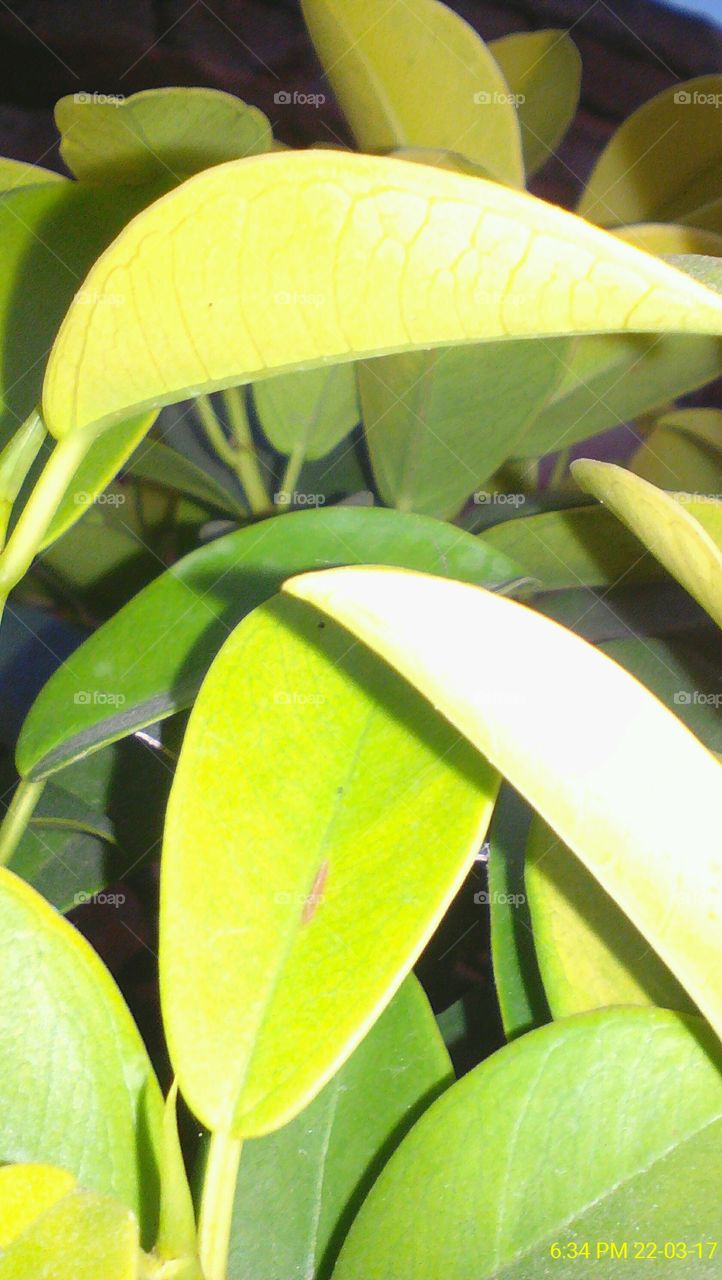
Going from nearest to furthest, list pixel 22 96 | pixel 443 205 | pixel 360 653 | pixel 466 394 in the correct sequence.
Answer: pixel 443 205 < pixel 360 653 < pixel 466 394 < pixel 22 96

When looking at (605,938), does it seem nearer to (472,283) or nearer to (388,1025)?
(388,1025)

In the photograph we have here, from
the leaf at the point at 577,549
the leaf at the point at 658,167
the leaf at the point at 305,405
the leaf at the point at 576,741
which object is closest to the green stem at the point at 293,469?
the leaf at the point at 305,405

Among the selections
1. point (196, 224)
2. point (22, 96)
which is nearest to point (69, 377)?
point (196, 224)

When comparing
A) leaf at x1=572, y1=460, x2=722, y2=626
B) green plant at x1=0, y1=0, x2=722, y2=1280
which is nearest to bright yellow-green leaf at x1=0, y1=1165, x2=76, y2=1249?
green plant at x1=0, y1=0, x2=722, y2=1280

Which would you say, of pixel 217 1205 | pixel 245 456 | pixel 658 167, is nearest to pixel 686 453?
A: pixel 658 167

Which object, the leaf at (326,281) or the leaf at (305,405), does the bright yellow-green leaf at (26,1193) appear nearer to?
the leaf at (326,281)

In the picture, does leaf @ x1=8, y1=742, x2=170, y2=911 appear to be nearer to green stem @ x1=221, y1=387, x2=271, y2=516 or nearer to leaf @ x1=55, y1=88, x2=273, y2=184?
green stem @ x1=221, y1=387, x2=271, y2=516
